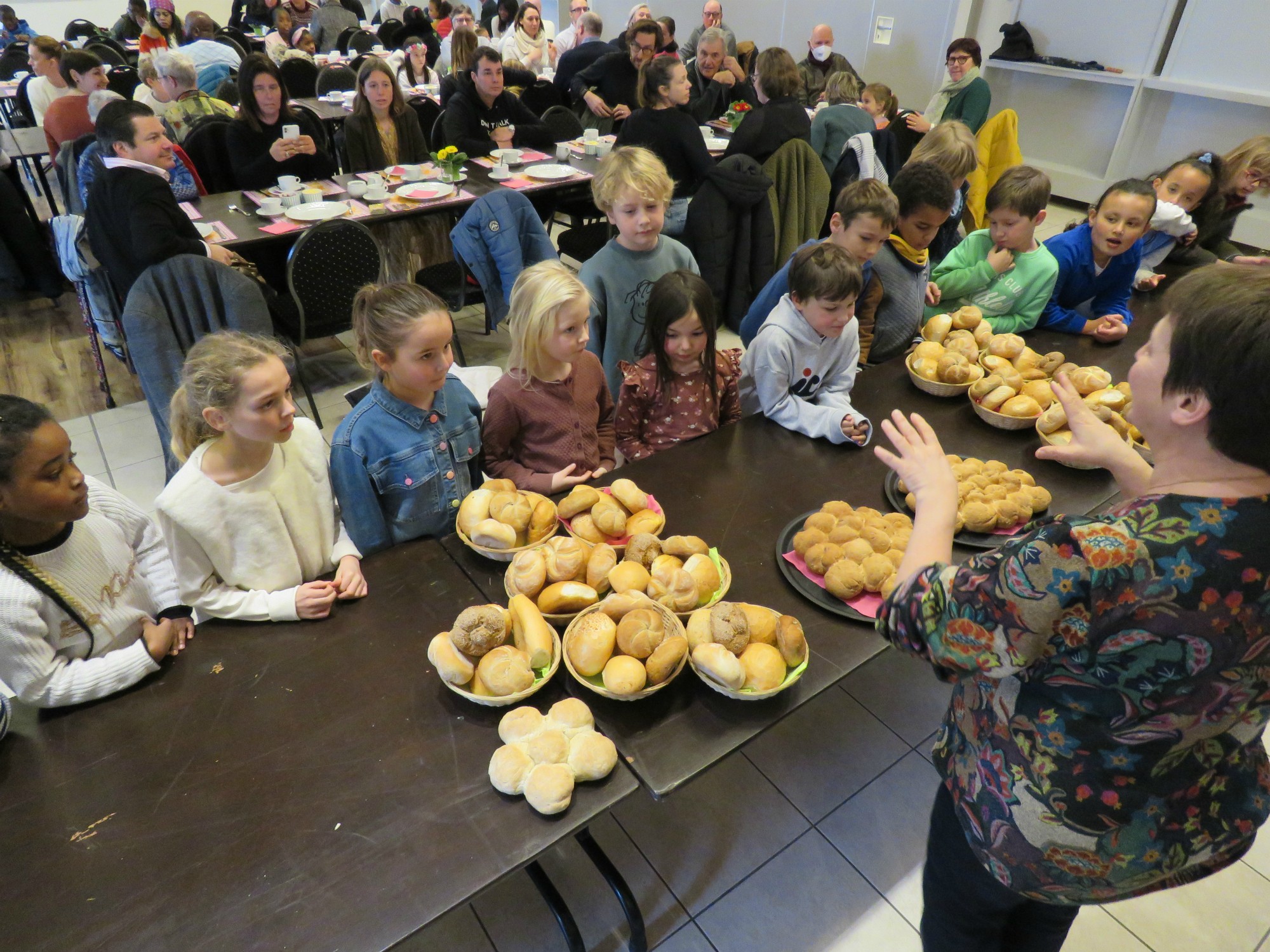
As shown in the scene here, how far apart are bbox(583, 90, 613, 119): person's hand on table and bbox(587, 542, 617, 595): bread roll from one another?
499cm

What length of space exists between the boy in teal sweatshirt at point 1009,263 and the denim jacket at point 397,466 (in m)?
1.84

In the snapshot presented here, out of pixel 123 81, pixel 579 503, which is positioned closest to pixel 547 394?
pixel 579 503

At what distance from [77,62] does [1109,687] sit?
19.9ft

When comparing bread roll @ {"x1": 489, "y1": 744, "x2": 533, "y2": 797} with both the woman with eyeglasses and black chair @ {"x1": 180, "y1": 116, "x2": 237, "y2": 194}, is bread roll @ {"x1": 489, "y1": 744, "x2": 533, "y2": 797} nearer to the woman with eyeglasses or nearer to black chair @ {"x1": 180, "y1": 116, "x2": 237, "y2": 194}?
black chair @ {"x1": 180, "y1": 116, "x2": 237, "y2": 194}

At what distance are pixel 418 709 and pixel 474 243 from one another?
260 cm

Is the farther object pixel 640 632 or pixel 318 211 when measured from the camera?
pixel 318 211

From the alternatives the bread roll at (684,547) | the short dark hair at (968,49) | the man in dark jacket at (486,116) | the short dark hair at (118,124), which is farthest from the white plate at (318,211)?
the short dark hair at (968,49)

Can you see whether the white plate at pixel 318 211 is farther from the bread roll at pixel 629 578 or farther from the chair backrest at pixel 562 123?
the bread roll at pixel 629 578

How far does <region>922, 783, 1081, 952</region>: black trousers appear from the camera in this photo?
1120 mm

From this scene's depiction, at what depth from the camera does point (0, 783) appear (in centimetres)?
106

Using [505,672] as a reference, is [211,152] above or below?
above

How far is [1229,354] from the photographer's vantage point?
73cm

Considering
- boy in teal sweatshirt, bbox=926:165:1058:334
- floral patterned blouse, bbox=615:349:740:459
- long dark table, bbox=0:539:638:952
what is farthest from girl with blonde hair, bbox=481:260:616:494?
boy in teal sweatshirt, bbox=926:165:1058:334

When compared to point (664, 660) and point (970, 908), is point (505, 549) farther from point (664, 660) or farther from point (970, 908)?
point (970, 908)
